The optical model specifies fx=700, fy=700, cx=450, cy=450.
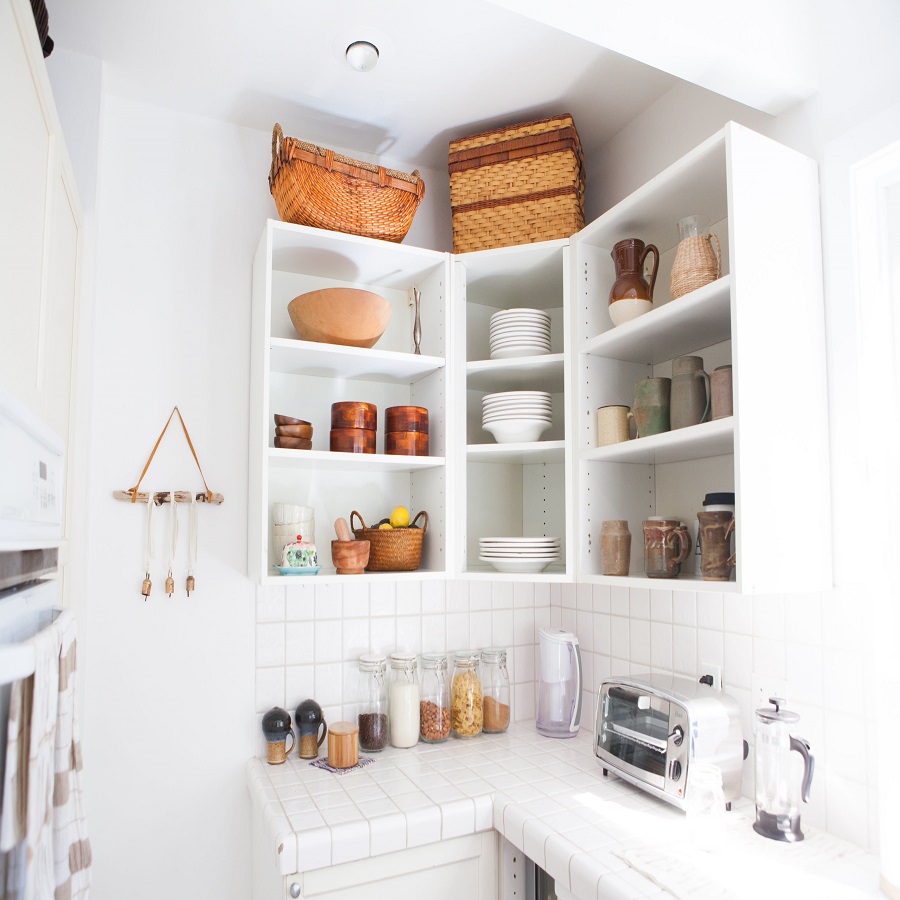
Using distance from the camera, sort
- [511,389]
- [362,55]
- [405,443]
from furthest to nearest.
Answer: [511,389] < [405,443] < [362,55]

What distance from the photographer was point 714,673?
1.72m

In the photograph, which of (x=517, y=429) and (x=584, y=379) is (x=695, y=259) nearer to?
(x=584, y=379)

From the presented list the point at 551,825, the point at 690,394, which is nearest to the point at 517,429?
the point at 690,394

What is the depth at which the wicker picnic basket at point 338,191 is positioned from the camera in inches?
72.7

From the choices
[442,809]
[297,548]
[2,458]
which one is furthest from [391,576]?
[2,458]

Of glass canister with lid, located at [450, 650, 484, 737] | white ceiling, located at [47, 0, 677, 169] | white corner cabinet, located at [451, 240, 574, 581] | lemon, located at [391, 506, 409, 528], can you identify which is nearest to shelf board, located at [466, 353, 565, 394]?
white corner cabinet, located at [451, 240, 574, 581]

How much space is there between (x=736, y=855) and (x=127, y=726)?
1.47m

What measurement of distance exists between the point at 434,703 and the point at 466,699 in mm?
105

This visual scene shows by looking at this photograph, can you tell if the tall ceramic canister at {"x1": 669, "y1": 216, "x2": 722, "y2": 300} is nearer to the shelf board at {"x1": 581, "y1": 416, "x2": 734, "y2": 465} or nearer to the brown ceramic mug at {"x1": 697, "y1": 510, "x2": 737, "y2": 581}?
the shelf board at {"x1": 581, "y1": 416, "x2": 734, "y2": 465}

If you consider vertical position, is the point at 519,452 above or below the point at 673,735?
above

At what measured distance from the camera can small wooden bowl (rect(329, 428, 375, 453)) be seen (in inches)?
76.0

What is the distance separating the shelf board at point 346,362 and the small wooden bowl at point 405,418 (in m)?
0.13

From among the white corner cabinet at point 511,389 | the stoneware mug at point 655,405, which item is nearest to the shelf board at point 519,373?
the white corner cabinet at point 511,389

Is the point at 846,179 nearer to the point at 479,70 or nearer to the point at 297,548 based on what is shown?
the point at 479,70
